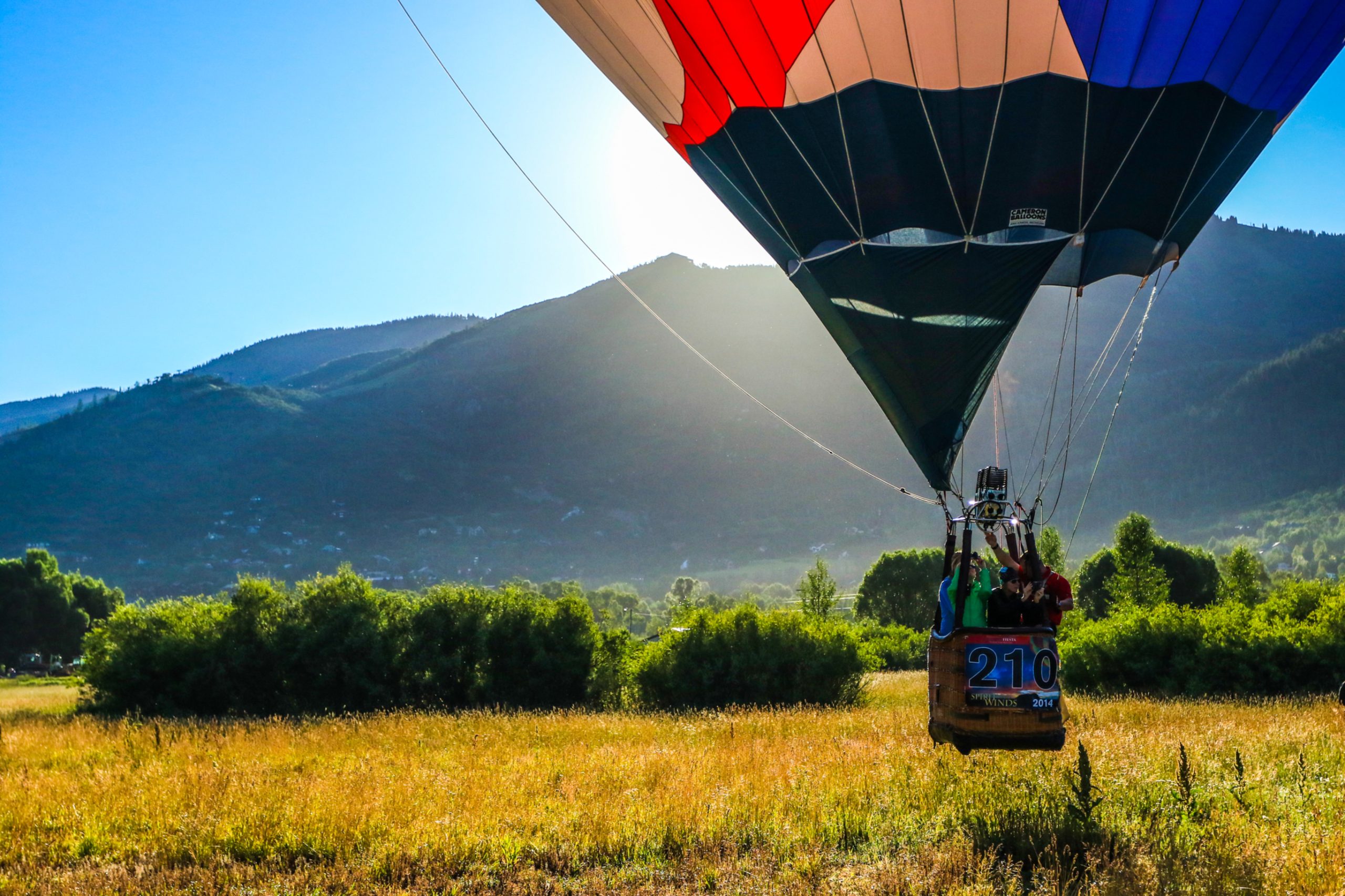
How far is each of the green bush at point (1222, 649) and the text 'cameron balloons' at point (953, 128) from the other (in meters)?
15.2

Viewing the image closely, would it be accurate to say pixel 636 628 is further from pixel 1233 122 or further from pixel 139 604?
pixel 1233 122

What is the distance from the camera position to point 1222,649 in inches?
816

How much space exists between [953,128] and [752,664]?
1568 centimetres

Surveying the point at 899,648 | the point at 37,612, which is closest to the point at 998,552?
the point at 899,648

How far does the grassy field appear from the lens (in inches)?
253

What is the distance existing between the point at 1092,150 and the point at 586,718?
13.7 m

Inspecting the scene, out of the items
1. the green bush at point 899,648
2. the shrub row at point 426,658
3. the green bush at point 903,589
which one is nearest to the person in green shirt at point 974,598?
the shrub row at point 426,658

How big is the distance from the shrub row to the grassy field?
339 inches

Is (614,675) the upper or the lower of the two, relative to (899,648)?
upper

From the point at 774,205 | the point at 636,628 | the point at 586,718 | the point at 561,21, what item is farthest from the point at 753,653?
the point at 636,628

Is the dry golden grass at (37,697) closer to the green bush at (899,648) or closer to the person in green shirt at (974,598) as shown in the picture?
the person in green shirt at (974,598)

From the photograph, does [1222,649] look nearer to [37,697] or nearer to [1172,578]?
[37,697]

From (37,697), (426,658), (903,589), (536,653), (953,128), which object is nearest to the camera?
(953,128)

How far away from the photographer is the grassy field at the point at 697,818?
6.43 meters
